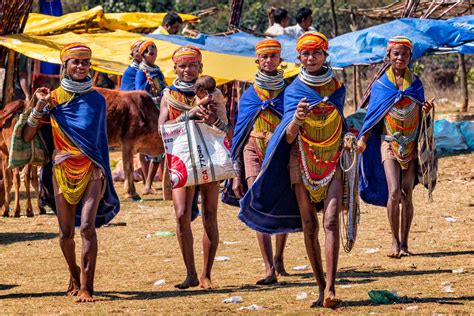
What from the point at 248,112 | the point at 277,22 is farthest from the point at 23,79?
the point at 248,112

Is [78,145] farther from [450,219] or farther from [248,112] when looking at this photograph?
[450,219]

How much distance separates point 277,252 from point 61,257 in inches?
103

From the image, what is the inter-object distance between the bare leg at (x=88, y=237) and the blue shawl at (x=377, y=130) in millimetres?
3100

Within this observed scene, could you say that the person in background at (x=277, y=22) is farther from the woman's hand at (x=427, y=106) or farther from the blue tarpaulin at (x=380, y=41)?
the woman's hand at (x=427, y=106)

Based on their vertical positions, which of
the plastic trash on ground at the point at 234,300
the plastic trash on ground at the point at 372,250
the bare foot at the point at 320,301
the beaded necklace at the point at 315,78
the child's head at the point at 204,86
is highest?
the beaded necklace at the point at 315,78

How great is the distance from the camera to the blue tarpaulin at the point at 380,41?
56.5 ft

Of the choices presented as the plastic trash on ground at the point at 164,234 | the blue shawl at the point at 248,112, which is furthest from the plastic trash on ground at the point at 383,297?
the plastic trash on ground at the point at 164,234

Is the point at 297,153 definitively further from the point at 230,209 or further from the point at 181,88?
the point at 230,209

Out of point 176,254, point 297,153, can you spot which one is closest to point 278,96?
point 297,153

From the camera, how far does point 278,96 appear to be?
9.31 m

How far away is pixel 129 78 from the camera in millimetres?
16328

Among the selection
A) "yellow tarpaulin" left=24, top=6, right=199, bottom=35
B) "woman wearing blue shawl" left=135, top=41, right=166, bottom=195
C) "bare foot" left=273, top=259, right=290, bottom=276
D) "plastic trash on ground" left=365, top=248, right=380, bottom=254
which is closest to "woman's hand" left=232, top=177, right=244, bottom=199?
"bare foot" left=273, top=259, right=290, bottom=276

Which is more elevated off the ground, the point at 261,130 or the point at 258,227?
the point at 261,130

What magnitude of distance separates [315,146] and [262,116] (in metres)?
1.30
